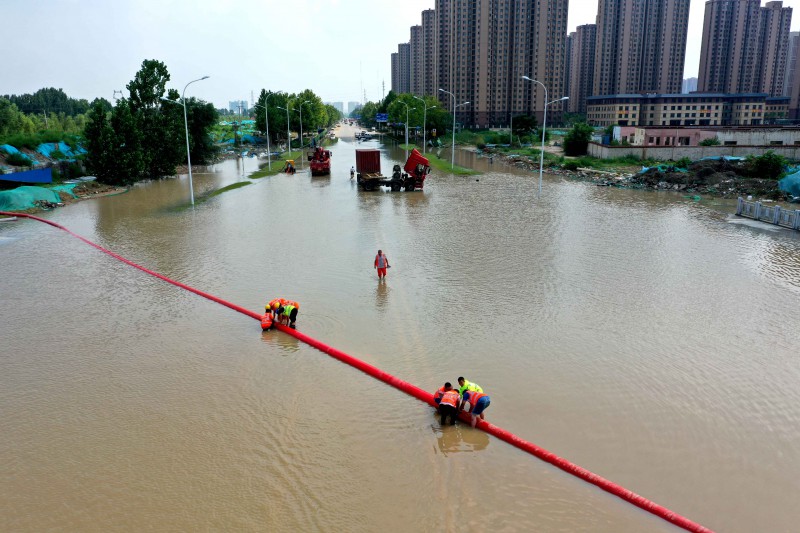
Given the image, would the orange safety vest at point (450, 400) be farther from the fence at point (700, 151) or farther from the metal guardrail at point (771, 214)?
the fence at point (700, 151)

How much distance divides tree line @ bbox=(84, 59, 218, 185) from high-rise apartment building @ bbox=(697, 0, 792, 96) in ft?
427

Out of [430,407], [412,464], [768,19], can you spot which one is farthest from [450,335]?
[768,19]

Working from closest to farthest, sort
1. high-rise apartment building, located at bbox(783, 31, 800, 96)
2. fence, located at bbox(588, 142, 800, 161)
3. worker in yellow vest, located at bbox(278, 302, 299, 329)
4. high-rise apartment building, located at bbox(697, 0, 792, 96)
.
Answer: worker in yellow vest, located at bbox(278, 302, 299, 329) < fence, located at bbox(588, 142, 800, 161) < high-rise apartment building, located at bbox(697, 0, 792, 96) < high-rise apartment building, located at bbox(783, 31, 800, 96)

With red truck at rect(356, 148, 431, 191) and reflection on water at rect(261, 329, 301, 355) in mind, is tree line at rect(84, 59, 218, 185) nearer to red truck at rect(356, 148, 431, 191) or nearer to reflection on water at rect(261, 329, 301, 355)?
red truck at rect(356, 148, 431, 191)

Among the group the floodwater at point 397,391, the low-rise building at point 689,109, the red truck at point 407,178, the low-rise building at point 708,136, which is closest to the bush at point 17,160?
the floodwater at point 397,391

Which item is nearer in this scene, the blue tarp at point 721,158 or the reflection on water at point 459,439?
the reflection on water at point 459,439

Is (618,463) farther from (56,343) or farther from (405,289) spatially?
(56,343)

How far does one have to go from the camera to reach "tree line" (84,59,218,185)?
135 feet

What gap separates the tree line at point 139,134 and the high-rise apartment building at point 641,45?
12165cm

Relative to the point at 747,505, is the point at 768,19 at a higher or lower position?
higher

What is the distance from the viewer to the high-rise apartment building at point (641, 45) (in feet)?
452

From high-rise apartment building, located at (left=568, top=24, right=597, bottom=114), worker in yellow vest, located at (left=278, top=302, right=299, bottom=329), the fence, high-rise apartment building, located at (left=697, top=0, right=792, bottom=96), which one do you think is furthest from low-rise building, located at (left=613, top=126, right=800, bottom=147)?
high-rise apartment building, located at (left=568, top=24, right=597, bottom=114)

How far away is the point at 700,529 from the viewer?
7.41 meters

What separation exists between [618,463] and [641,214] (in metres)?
25.3
